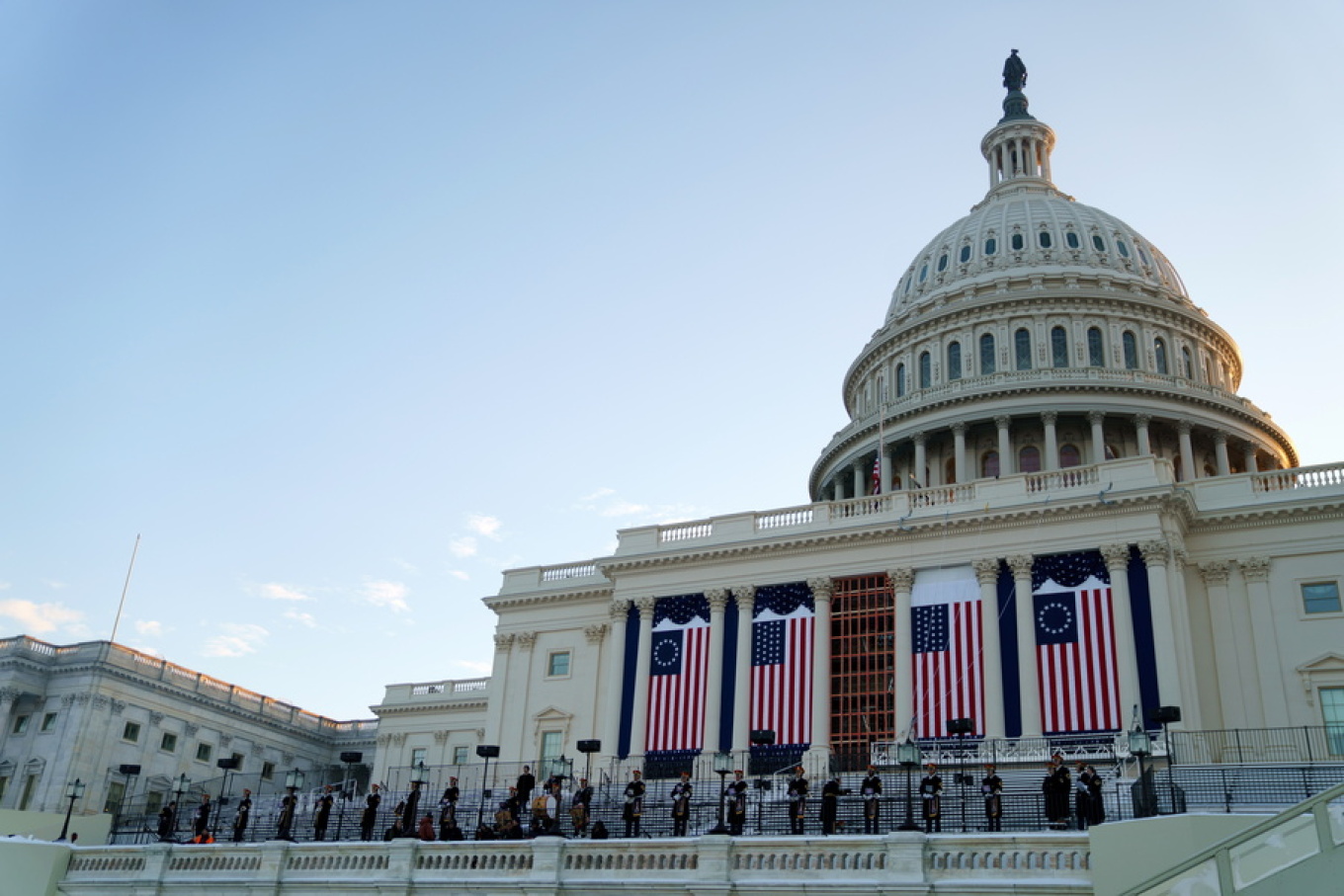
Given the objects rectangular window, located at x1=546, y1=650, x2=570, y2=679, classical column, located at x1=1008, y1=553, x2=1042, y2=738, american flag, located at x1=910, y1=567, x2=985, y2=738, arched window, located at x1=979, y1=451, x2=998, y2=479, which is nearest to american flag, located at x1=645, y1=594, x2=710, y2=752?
rectangular window, located at x1=546, y1=650, x2=570, y2=679

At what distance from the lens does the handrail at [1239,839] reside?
47.4ft

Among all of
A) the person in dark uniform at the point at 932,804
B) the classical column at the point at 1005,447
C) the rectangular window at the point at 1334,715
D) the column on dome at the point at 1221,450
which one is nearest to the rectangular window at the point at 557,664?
the classical column at the point at 1005,447

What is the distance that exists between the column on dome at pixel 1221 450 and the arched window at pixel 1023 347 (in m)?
9.88

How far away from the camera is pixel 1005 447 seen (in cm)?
6228

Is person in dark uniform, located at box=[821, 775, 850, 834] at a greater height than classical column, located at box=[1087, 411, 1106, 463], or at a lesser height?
lesser

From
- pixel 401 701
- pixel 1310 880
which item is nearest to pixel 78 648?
pixel 401 701

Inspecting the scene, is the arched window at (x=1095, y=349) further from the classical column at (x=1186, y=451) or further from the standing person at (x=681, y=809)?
the standing person at (x=681, y=809)

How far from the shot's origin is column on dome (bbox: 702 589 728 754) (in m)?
44.6

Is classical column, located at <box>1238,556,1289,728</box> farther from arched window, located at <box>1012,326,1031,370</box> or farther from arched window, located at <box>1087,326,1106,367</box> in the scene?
arched window, located at <box>1012,326,1031,370</box>

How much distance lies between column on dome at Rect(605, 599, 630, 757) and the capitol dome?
16.2 meters

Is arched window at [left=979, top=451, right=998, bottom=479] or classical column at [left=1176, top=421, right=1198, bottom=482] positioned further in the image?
arched window at [left=979, top=451, right=998, bottom=479]

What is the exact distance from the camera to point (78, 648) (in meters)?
64.4

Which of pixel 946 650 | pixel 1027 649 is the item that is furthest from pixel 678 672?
pixel 1027 649

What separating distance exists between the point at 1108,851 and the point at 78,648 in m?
58.8
